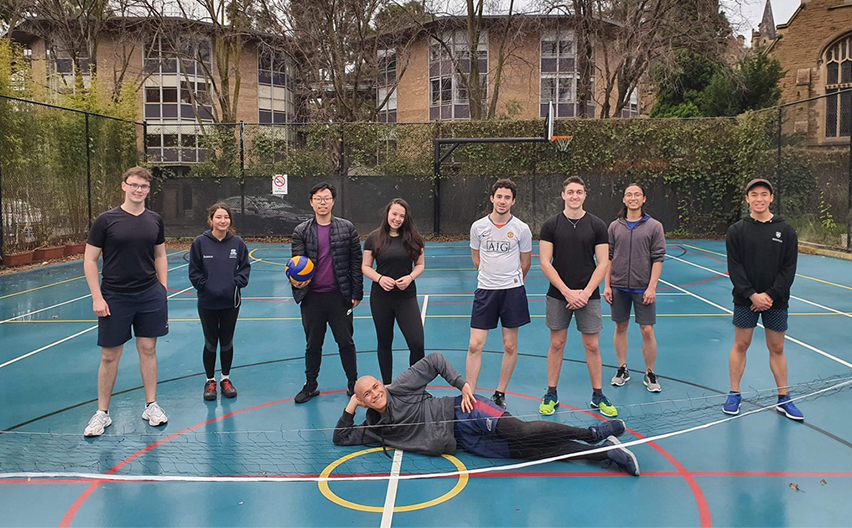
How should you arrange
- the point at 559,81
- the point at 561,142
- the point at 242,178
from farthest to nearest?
the point at 559,81 → the point at 242,178 → the point at 561,142

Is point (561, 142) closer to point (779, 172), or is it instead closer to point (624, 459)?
point (779, 172)

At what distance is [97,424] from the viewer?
15.0ft

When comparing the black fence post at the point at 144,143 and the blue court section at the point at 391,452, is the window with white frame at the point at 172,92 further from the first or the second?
the blue court section at the point at 391,452

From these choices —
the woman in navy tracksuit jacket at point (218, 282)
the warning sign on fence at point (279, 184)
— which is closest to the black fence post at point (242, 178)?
the warning sign on fence at point (279, 184)

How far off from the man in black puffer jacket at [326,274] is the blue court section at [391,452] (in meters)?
0.64

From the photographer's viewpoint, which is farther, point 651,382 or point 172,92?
point 172,92

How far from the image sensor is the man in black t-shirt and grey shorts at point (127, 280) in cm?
441

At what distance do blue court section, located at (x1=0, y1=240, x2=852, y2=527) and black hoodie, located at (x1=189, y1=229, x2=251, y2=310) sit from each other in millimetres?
873

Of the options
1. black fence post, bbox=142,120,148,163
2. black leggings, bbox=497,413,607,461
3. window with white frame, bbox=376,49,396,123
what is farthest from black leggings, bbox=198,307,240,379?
window with white frame, bbox=376,49,396,123

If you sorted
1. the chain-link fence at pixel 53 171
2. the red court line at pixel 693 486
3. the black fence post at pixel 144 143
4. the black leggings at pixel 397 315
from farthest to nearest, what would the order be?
the black fence post at pixel 144 143, the chain-link fence at pixel 53 171, the black leggings at pixel 397 315, the red court line at pixel 693 486

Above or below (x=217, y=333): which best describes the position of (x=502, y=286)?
above

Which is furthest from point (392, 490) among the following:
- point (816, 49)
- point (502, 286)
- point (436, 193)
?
point (816, 49)

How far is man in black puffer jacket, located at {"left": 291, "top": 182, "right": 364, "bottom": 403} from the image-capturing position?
5.17m

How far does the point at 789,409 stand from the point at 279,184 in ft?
56.3
